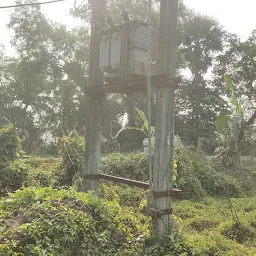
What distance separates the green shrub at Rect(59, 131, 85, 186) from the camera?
821 cm

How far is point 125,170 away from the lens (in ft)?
29.6

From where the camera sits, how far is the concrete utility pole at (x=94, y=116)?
178 inches

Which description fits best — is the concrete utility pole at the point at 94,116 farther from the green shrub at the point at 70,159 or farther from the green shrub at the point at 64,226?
the green shrub at the point at 70,159

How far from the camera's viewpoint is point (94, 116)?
14.9 feet

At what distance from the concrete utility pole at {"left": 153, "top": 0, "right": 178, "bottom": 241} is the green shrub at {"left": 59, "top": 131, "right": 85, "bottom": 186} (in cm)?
463

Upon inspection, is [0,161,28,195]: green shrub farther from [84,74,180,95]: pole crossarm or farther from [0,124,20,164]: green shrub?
[84,74,180,95]: pole crossarm

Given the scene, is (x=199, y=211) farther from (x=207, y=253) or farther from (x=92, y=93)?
(x=92, y=93)

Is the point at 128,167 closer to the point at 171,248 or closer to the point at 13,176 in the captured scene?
the point at 13,176

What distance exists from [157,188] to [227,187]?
5717 millimetres

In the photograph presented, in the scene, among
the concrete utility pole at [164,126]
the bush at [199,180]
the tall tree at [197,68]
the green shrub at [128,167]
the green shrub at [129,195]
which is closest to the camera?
the concrete utility pole at [164,126]

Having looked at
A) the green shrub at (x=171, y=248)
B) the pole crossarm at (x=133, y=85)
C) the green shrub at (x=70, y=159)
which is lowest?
the green shrub at (x=171, y=248)

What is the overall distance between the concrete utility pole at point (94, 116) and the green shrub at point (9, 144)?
4.31 m

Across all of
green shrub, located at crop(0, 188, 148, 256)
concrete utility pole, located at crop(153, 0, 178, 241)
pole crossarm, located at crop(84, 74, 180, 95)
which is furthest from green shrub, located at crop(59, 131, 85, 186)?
concrete utility pole, located at crop(153, 0, 178, 241)

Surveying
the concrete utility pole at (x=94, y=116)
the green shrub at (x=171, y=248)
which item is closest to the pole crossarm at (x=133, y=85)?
the concrete utility pole at (x=94, y=116)
